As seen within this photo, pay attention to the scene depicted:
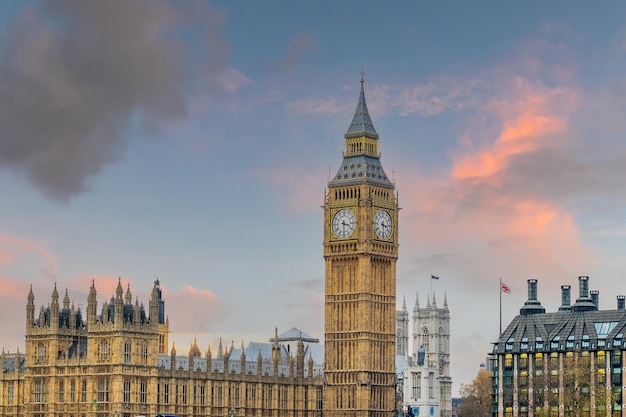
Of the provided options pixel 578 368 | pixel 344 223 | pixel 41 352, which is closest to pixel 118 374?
pixel 41 352

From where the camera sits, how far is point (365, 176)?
18525 cm

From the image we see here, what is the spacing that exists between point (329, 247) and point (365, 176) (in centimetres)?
1072

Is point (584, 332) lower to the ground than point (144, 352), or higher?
higher

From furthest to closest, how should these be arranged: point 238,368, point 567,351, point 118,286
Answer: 1. point 567,351
2. point 238,368
3. point 118,286

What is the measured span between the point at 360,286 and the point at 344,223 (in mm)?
8878

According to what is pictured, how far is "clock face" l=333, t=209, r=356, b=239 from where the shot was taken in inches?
7293

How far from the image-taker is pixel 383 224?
614 feet

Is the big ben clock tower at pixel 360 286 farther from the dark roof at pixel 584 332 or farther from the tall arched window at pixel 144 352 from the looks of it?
the tall arched window at pixel 144 352

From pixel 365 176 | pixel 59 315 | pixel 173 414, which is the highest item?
pixel 365 176

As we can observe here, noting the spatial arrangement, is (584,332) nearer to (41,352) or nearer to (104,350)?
(104,350)

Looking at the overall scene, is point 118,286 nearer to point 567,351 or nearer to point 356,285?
point 356,285

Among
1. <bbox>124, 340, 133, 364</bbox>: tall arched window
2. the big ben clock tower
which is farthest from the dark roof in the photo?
<bbox>124, 340, 133, 364</bbox>: tall arched window

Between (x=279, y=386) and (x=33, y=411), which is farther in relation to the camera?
(x=279, y=386)

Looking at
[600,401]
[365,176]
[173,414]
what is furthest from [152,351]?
[600,401]
